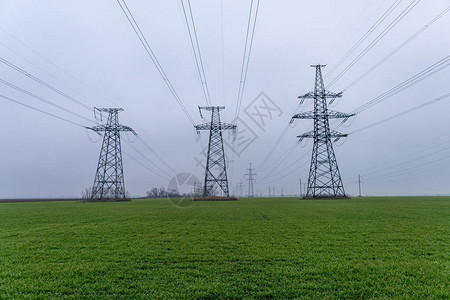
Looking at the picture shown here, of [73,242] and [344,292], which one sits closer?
[344,292]

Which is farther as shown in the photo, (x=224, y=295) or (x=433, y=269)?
(x=433, y=269)

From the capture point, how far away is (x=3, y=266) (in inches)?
318

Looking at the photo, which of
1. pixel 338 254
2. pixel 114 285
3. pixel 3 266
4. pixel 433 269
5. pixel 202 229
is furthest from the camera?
pixel 202 229

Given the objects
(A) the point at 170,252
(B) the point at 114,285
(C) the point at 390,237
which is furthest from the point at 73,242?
(C) the point at 390,237

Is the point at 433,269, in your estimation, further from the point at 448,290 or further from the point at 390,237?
the point at 390,237

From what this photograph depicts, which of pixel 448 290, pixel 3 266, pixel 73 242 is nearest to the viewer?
pixel 448 290

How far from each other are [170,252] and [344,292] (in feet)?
19.0

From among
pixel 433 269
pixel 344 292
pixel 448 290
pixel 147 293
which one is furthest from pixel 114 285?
pixel 433 269

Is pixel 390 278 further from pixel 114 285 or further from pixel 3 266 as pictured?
Result: pixel 3 266

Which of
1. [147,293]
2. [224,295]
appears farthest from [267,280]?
[147,293]

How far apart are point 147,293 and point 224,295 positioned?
5.77ft

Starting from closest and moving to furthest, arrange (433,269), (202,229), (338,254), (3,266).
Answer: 1. (433,269)
2. (3,266)
3. (338,254)
4. (202,229)

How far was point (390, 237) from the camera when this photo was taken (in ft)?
37.7

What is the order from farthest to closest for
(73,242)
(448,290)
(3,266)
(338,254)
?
(73,242), (338,254), (3,266), (448,290)
